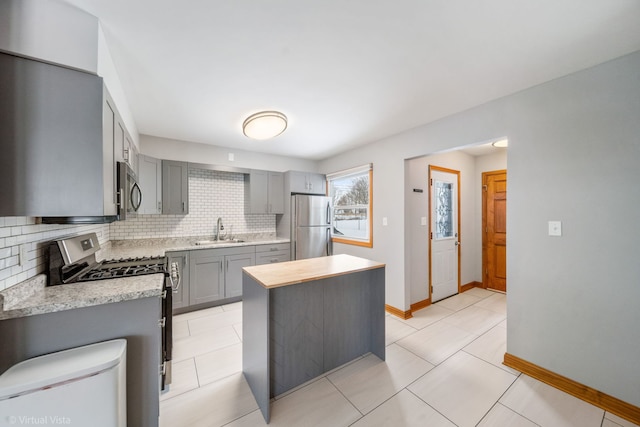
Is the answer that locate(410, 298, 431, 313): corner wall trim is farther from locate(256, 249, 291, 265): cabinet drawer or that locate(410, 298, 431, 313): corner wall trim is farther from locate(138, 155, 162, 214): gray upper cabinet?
locate(138, 155, 162, 214): gray upper cabinet

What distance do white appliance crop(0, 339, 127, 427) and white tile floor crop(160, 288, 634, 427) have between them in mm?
715

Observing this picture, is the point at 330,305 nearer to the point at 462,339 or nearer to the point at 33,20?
the point at 462,339

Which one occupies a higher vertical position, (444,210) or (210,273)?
(444,210)

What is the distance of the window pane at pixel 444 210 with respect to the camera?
390 centimetres

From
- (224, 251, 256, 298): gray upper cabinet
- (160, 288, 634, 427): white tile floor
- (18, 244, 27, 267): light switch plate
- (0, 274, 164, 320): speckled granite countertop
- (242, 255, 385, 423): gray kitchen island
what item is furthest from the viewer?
(224, 251, 256, 298): gray upper cabinet

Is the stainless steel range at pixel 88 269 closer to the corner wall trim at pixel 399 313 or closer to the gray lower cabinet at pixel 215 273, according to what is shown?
the gray lower cabinet at pixel 215 273

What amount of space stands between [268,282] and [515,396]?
214 cm

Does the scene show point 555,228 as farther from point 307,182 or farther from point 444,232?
point 307,182

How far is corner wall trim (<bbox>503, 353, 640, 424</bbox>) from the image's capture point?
1.67 metres

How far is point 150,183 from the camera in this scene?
331 cm

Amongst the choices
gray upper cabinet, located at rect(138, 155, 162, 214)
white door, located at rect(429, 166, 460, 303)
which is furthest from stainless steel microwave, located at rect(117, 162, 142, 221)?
white door, located at rect(429, 166, 460, 303)

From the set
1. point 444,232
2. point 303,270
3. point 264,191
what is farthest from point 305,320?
point 444,232

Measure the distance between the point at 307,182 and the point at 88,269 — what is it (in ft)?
10.7

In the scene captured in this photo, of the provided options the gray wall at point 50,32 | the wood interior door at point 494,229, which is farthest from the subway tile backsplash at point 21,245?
the wood interior door at point 494,229
